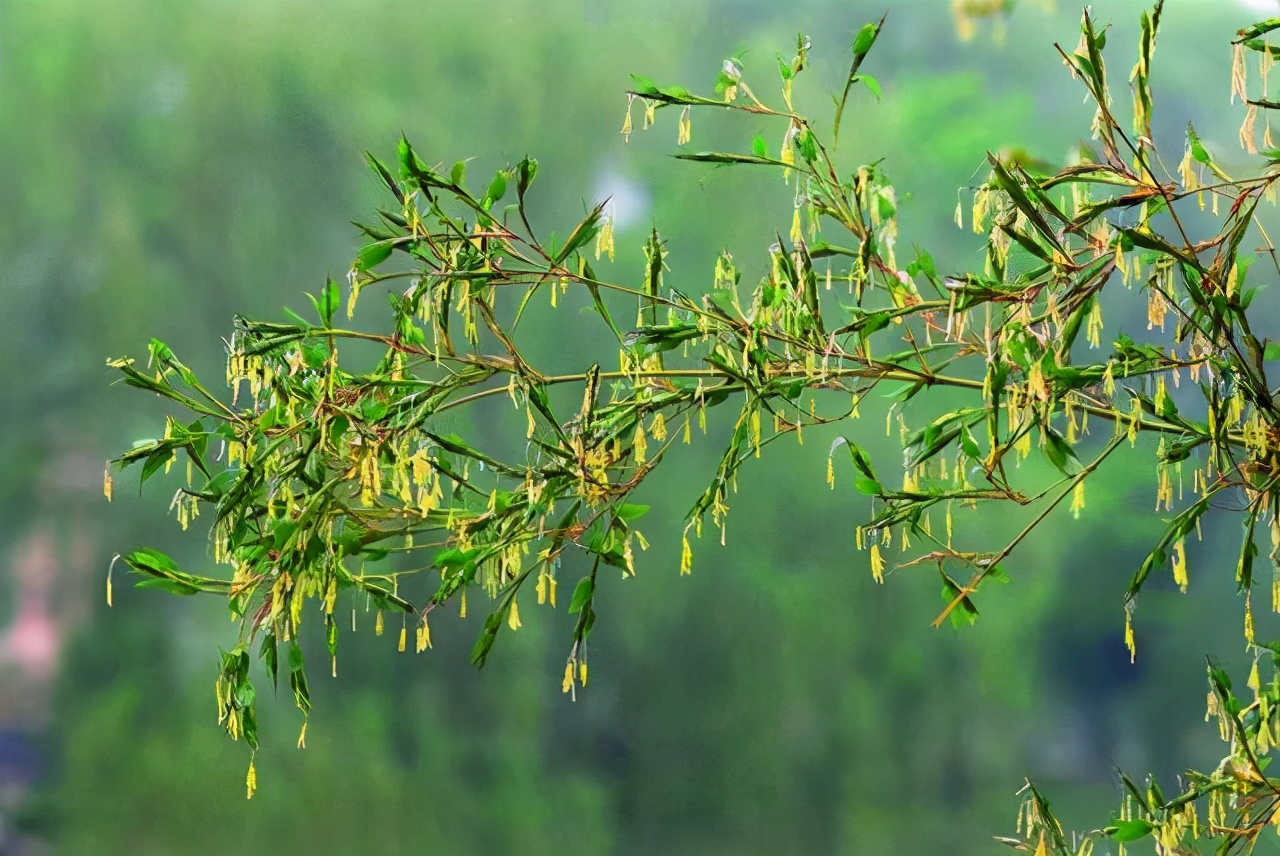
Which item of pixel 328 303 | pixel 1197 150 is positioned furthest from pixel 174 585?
pixel 1197 150

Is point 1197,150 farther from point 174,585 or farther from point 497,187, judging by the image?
point 174,585

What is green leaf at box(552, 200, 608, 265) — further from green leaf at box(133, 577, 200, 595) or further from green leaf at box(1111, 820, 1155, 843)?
green leaf at box(1111, 820, 1155, 843)

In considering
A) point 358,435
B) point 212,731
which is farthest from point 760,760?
point 358,435

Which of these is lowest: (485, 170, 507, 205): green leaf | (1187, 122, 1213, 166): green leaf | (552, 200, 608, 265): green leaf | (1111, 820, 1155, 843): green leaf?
(1111, 820, 1155, 843): green leaf

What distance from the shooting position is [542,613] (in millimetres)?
2855

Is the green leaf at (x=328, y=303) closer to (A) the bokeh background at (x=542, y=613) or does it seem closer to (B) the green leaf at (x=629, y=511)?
(B) the green leaf at (x=629, y=511)

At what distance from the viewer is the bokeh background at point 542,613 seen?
2.80m

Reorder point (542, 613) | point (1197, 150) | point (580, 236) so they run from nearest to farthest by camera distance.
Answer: point (1197, 150) → point (580, 236) → point (542, 613)

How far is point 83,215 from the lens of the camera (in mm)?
2947

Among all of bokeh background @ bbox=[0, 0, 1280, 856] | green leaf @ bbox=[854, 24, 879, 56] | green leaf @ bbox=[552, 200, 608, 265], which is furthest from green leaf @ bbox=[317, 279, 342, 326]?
bokeh background @ bbox=[0, 0, 1280, 856]

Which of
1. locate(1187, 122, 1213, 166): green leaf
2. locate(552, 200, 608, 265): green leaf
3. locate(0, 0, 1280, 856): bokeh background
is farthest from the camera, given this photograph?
locate(0, 0, 1280, 856): bokeh background

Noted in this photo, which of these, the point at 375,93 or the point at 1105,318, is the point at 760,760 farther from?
the point at 375,93

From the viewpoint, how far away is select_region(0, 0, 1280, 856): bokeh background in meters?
2.80

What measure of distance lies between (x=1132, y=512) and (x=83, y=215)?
2363 millimetres
